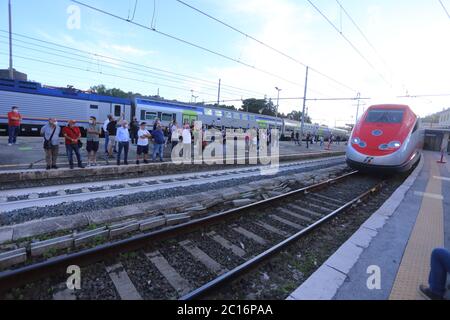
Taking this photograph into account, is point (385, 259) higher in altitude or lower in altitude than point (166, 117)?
lower

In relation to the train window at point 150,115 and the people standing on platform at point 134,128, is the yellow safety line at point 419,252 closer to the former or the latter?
the people standing on platform at point 134,128

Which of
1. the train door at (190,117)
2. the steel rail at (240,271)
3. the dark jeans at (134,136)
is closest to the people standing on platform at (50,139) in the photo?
the dark jeans at (134,136)

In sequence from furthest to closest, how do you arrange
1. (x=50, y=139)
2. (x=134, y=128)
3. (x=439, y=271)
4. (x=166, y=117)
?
(x=166, y=117), (x=134, y=128), (x=50, y=139), (x=439, y=271)

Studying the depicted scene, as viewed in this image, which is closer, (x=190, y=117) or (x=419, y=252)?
(x=419, y=252)

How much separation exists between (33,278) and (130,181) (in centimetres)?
590

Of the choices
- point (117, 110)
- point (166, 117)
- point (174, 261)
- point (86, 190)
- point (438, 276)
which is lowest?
point (174, 261)

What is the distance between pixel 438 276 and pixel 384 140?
863cm

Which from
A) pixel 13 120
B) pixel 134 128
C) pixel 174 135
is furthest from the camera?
pixel 134 128

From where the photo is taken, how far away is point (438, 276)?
3016mm

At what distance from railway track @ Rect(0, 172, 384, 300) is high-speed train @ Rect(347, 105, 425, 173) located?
5.81m

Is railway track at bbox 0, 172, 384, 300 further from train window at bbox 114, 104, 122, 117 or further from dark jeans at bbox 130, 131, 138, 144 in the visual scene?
train window at bbox 114, 104, 122, 117

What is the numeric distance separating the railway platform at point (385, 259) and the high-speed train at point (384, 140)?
349 centimetres

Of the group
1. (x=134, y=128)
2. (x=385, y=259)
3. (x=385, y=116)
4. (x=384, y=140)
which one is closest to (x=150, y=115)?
(x=134, y=128)

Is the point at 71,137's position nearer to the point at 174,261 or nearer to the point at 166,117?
the point at 174,261
